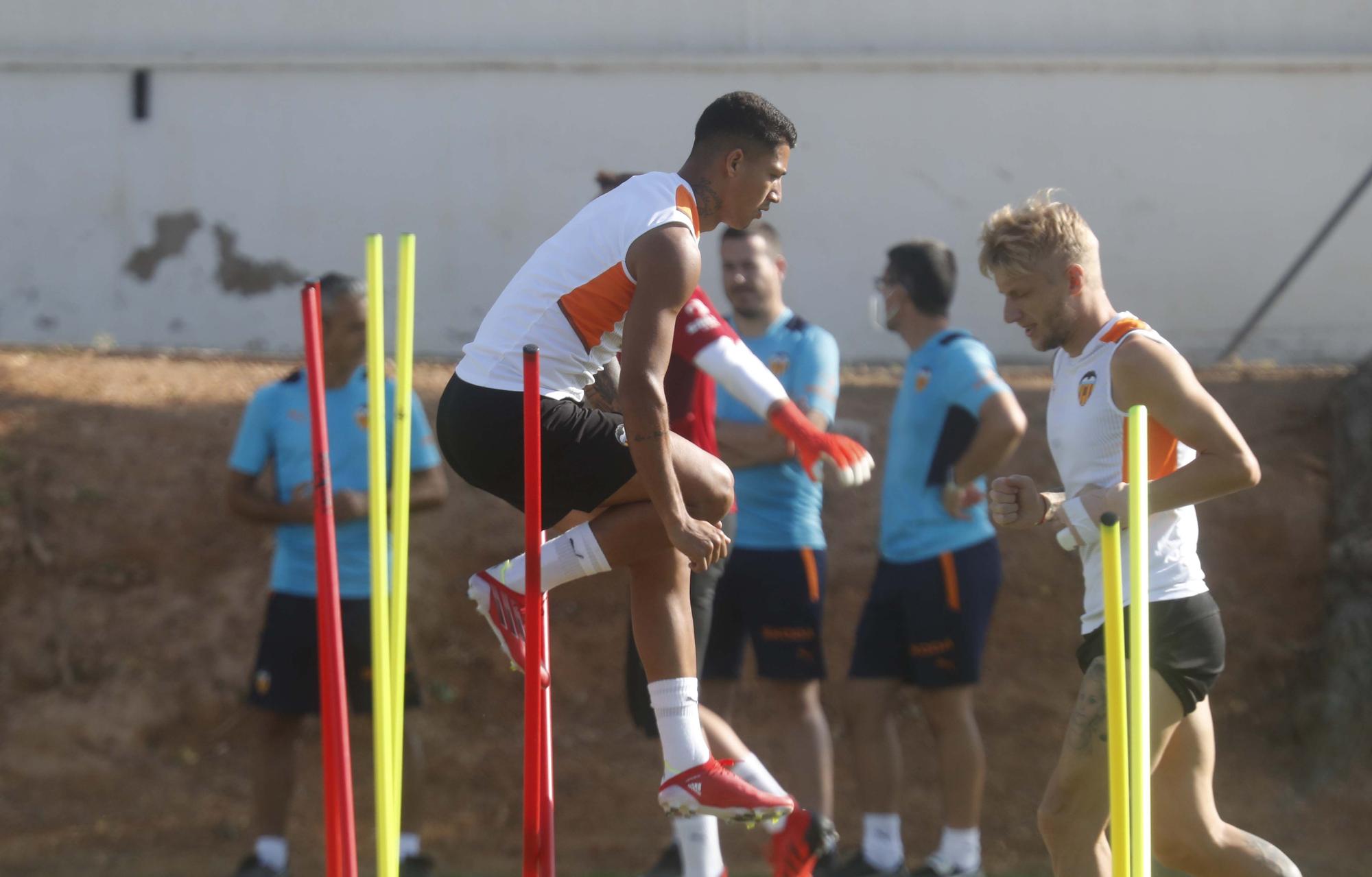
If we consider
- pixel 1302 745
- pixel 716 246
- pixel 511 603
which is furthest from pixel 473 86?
pixel 511 603

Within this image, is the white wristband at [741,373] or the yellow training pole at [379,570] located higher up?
the white wristband at [741,373]

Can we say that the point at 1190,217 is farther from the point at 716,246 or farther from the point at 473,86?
the point at 473,86

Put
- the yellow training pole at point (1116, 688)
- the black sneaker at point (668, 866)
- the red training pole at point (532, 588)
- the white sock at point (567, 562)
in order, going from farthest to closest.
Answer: the black sneaker at point (668, 866)
the white sock at point (567, 562)
the red training pole at point (532, 588)
the yellow training pole at point (1116, 688)

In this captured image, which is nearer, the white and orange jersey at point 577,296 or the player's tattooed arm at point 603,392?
the white and orange jersey at point 577,296

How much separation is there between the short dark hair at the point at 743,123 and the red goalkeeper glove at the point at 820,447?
0.69 meters

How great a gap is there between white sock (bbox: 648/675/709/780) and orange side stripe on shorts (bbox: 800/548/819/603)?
69.0 inches

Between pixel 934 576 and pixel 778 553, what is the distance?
0.56 metres

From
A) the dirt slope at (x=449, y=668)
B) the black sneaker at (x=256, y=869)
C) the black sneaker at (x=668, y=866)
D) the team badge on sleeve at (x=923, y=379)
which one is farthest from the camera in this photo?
the dirt slope at (x=449, y=668)

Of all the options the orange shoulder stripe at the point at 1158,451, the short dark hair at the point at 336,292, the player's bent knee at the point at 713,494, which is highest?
the short dark hair at the point at 336,292

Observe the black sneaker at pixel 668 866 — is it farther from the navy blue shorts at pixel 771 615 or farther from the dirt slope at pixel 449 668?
the dirt slope at pixel 449 668

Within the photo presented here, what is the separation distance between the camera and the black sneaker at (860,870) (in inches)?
221

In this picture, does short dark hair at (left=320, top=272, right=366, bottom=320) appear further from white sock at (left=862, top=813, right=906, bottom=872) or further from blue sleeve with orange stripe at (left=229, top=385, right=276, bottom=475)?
white sock at (left=862, top=813, right=906, bottom=872)

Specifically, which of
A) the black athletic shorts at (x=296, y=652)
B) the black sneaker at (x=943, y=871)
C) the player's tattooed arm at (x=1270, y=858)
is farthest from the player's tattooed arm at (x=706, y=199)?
the black sneaker at (x=943, y=871)

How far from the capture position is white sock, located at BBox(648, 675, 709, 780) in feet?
12.3
